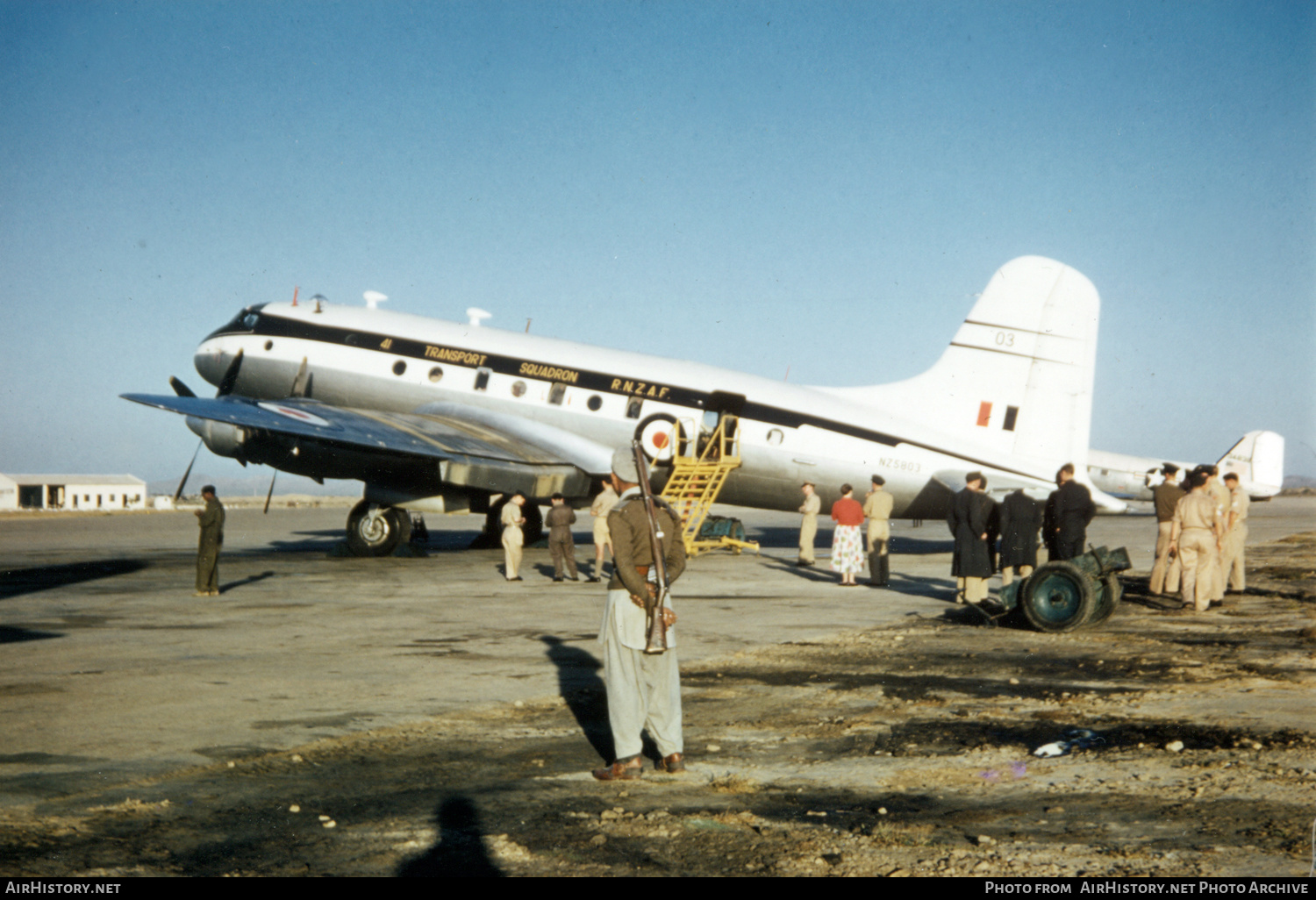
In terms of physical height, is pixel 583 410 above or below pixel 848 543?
above

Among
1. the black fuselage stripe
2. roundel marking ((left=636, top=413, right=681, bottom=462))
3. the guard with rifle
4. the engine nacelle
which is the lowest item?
the guard with rifle

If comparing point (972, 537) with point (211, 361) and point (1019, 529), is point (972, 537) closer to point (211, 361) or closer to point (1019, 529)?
point (1019, 529)

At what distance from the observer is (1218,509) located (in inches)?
615

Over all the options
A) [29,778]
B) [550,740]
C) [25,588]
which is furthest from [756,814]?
[25,588]

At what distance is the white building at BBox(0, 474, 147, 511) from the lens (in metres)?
94.3

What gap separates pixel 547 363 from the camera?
24891 mm

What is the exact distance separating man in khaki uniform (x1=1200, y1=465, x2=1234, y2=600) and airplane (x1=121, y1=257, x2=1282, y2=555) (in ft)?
9.53

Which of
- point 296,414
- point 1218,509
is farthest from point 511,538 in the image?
point 1218,509

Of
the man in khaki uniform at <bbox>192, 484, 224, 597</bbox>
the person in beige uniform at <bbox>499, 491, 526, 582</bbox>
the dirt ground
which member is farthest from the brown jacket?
the person in beige uniform at <bbox>499, 491, 526, 582</bbox>

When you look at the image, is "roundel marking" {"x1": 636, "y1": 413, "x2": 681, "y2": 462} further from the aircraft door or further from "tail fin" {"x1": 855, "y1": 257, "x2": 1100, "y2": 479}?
"tail fin" {"x1": 855, "y1": 257, "x2": 1100, "y2": 479}

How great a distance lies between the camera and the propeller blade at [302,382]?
985 inches

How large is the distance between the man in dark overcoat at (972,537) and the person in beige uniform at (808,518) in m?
7.77

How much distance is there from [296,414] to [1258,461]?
1834 inches

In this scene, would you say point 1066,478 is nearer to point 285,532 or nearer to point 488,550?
point 488,550
